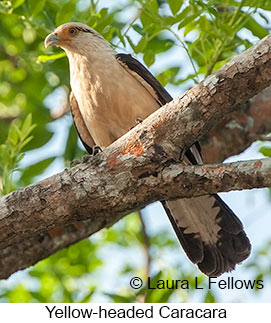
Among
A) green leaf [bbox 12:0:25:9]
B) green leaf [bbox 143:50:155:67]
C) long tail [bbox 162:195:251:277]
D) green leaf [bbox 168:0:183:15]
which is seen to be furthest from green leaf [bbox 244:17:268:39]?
green leaf [bbox 12:0:25:9]

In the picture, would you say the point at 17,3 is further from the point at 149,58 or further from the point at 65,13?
the point at 149,58

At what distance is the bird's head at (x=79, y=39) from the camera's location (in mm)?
4996

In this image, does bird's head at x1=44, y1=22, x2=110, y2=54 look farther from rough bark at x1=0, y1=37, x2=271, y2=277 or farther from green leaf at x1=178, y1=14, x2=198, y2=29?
rough bark at x1=0, y1=37, x2=271, y2=277

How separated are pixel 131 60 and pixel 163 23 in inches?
20.3

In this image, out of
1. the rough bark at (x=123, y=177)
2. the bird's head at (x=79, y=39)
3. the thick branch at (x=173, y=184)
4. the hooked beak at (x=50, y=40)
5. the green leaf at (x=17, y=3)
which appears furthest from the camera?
the bird's head at (x=79, y=39)

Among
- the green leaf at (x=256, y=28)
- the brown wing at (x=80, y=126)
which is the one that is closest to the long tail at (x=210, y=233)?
the brown wing at (x=80, y=126)

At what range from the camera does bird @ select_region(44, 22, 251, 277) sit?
4.59 meters

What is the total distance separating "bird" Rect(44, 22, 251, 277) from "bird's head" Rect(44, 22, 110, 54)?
0.01 m

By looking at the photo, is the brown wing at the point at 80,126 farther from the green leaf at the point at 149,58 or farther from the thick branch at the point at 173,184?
the thick branch at the point at 173,184

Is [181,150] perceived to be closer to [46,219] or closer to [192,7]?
[46,219]

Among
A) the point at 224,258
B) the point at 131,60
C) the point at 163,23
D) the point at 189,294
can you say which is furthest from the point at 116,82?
the point at 189,294

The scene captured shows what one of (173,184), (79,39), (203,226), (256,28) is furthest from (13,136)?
(256,28)

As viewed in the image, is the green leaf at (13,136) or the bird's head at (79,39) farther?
the bird's head at (79,39)

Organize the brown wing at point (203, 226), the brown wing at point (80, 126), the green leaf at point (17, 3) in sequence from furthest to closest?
the brown wing at point (80, 126), the brown wing at point (203, 226), the green leaf at point (17, 3)
